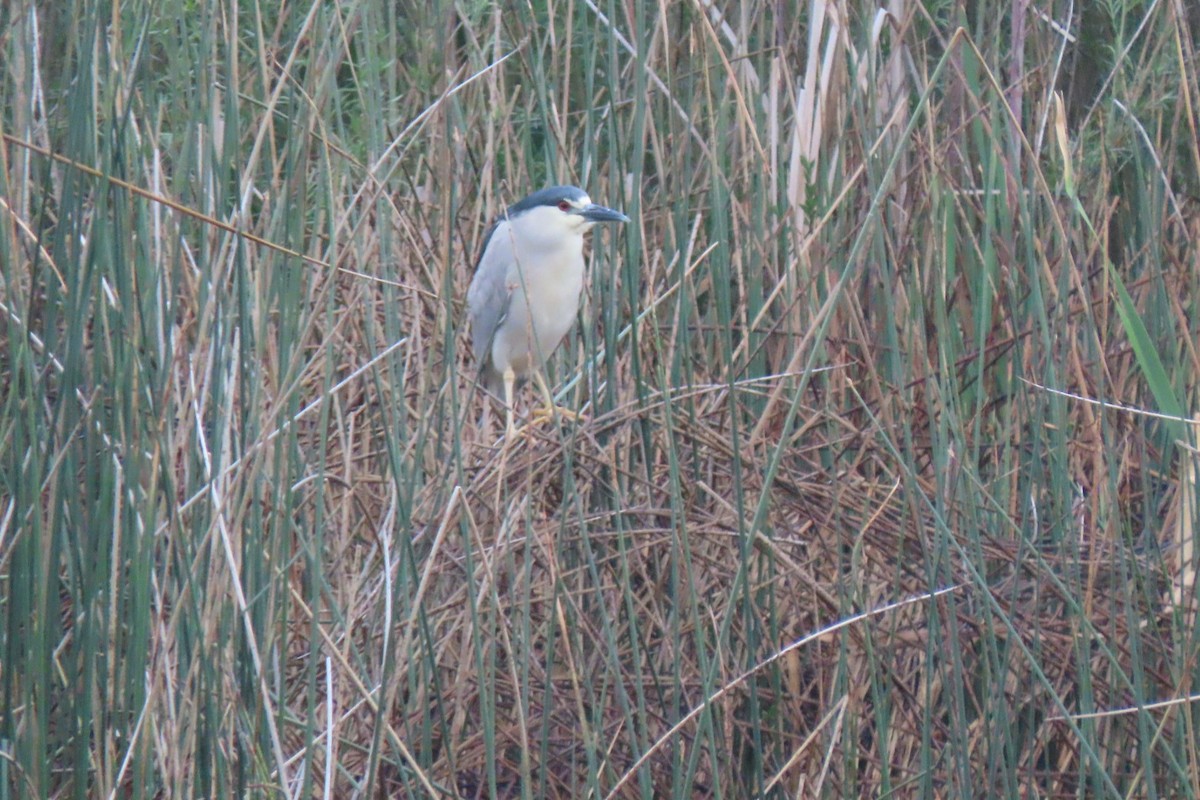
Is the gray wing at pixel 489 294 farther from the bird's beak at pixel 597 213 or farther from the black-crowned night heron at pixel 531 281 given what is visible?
the bird's beak at pixel 597 213

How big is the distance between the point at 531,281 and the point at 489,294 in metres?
0.24

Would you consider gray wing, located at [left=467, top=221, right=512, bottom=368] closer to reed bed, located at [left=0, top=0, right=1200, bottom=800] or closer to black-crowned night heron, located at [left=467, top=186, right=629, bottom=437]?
black-crowned night heron, located at [left=467, top=186, right=629, bottom=437]

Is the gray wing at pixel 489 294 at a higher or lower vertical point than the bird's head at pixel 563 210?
lower

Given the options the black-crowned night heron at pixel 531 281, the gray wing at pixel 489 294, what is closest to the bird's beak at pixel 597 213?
the black-crowned night heron at pixel 531 281

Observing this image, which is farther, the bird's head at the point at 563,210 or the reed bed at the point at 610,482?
the bird's head at the point at 563,210

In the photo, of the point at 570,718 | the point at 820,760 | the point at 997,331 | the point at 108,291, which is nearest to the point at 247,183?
the point at 108,291

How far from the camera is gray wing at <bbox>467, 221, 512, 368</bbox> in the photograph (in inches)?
111

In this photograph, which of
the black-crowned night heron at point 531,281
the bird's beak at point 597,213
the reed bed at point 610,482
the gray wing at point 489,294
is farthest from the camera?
the gray wing at point 489,294

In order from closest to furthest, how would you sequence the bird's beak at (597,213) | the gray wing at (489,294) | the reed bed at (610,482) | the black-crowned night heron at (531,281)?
the reed bed at (610,482), the bird's beak at (597,213), the black-crowned night heron at (531,281), the gray wing at (489,294)

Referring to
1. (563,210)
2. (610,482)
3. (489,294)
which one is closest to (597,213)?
(563,210)

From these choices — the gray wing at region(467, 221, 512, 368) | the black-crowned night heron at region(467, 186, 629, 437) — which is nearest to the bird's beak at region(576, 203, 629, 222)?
the black-crowned night heron at region(467, 186, 629, 437)

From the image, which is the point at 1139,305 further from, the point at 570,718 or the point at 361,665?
the point at 361,665

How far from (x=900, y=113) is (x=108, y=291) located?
0.95 m

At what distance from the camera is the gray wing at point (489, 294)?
281 cm
